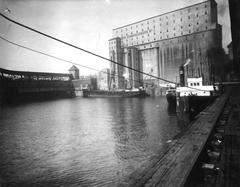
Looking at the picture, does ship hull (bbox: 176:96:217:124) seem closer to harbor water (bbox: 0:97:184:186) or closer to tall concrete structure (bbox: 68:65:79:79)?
harbor water (bbox: 0:97:184:186)

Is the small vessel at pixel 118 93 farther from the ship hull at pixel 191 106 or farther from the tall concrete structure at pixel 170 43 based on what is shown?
the ship hull at pixel 191 106

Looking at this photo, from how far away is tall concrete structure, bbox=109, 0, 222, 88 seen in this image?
47.2 m

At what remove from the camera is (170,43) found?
178 ft

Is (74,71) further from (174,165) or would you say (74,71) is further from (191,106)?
(174,165)

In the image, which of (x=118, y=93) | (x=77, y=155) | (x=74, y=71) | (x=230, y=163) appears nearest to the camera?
(x=230, y=163)

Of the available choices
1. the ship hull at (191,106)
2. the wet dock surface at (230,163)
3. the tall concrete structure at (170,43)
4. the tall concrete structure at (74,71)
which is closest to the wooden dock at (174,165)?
the wet dock surface at (230,163)

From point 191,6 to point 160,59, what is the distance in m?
17.6

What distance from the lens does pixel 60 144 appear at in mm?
11188

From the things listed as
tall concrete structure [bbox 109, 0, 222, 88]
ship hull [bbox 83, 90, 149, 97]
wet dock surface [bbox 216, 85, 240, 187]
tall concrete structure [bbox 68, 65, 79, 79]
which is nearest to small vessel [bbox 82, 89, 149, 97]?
ship hull [bbox 83, 90, 149, 97]

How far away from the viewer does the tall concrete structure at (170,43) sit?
1859 inches

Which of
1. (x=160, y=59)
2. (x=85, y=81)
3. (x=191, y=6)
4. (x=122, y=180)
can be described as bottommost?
(x=122, y=180)

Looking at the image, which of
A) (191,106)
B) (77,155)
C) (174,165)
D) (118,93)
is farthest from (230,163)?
(118,93)

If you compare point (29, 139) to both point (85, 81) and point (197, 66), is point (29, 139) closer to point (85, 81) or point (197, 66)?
point (197, 66)

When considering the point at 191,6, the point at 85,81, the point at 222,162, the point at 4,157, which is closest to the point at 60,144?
the point at 4,157
